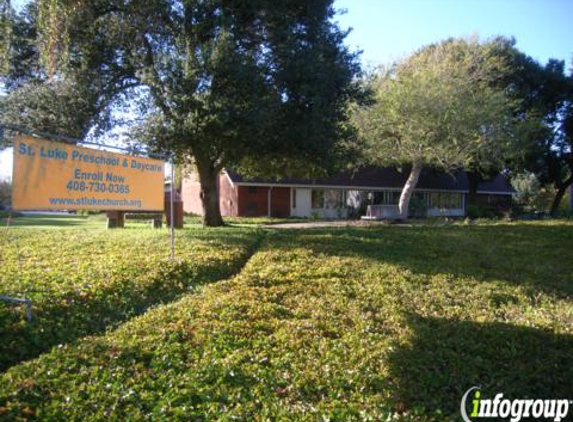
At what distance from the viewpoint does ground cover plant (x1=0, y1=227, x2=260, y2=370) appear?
214 inches

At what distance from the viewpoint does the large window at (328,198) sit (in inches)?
1219

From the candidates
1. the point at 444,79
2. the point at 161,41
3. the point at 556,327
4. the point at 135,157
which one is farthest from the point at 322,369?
the point at 444,79

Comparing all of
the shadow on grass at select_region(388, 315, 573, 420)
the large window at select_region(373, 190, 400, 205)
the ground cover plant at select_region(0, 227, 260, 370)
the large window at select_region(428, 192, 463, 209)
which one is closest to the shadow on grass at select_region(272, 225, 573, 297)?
the ground cover plant at select_region(0, 227, 260, 370)

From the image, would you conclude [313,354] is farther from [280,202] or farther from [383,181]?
[383,181]

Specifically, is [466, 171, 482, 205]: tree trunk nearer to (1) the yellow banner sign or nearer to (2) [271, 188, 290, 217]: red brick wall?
(2) [271, 188, 290, 217]: red brick wall

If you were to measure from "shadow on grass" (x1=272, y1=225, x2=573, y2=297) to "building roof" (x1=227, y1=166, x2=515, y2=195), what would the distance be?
12220mm

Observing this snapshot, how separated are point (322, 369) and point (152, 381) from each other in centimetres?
172

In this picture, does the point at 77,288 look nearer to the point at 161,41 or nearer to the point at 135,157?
the point at 135,157

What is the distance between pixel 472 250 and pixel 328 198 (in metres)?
18.6

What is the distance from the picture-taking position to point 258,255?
10.8 metres

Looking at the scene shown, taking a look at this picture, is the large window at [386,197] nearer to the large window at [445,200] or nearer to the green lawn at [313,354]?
the large window at [445,200]

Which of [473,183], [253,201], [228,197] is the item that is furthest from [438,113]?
[473,183]

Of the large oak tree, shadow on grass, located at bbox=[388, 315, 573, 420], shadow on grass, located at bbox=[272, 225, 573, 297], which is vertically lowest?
shadow on grass, located at bbox=[388, 315, 573, 420]

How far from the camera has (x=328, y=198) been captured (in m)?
31.4
